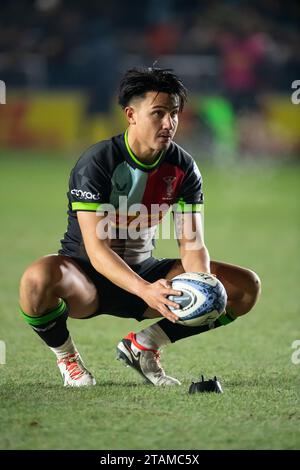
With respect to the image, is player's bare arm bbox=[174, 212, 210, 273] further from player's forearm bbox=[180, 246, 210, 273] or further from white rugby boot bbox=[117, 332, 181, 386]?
white rugby boot bbox=[117, 332, 181, 386]

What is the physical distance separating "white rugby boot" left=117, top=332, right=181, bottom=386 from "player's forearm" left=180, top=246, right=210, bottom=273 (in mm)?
505

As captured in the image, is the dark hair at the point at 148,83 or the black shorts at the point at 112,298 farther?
the black shorts at the point at 112,298

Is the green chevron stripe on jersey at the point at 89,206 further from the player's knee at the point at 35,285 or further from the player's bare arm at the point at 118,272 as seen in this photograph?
the player's knee at the point at 35,285

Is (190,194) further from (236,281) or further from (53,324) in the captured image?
(53,324)

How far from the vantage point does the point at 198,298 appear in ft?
14.7

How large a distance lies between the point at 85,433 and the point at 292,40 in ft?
60.6

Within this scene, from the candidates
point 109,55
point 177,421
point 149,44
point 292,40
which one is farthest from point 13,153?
point 177,421

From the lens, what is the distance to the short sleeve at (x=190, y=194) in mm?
5176

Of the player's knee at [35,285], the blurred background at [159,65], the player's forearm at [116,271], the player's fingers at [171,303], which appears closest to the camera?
the player's fingers at [171,303]

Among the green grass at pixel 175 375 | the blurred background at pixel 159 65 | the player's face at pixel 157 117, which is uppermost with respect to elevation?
the blurred background at pixel 159 65

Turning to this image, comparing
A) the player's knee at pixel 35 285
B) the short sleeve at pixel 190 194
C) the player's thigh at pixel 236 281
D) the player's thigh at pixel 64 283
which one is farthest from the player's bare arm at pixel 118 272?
the player's thigh at pixel 236 281

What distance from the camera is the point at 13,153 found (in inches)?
739

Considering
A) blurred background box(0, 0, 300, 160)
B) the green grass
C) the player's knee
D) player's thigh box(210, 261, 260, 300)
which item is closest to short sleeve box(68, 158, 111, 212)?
the player's knee

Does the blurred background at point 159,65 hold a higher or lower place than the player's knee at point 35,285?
higher
